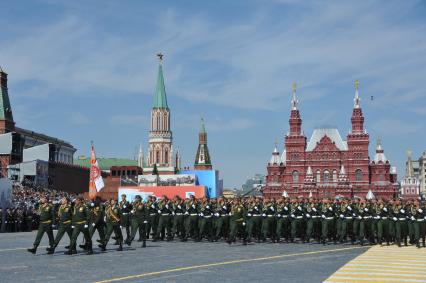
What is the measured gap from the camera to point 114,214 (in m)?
22.5

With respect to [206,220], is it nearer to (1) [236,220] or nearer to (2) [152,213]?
(1) [236,220]

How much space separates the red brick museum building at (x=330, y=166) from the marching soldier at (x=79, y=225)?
9275 cm

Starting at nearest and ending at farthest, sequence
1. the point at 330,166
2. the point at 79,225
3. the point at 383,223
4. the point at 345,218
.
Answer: the point at 79,225 < the point at 383,223 < the point at 345,218 < the point at 330,166

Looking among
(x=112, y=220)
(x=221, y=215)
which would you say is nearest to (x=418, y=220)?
(x=221, y=215)

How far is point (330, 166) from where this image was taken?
116500 mm

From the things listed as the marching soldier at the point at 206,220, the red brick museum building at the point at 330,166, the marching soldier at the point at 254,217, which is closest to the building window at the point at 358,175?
the red brick museum building at the point at 330,166

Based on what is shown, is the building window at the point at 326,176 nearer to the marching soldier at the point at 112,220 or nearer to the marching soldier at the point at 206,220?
the marching soldier at the point at 206,220

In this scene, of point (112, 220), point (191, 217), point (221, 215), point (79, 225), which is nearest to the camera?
point (79, 225)

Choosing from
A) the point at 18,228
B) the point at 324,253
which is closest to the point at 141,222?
the point at 324,253

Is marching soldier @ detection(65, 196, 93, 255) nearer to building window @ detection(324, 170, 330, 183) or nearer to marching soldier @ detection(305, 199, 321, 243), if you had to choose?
marching soldier @ detection(305, 199, 321, 243)

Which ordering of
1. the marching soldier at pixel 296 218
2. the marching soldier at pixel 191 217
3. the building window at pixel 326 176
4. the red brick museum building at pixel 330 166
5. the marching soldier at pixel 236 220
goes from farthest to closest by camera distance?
the building window at pixel 326 176
the red brick museum building at pixel 330 166
the marching soldier at pixel 191 217
the marching soldier at pixel 296 218
the marching soldier at pixel 236 220

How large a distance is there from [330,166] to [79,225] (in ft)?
327

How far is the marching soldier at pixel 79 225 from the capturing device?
808 inches

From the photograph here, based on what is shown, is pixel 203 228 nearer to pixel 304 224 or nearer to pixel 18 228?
pixel 304 224
